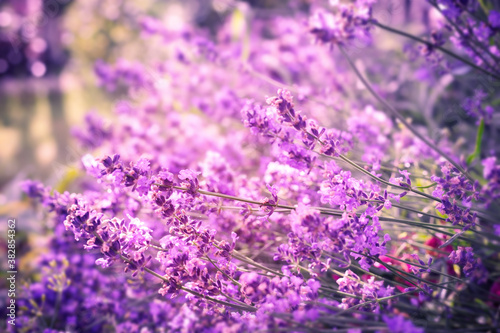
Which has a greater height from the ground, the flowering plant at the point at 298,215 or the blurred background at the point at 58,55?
the blurred background at the point at 58,55

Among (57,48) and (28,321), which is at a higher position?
(57,48)

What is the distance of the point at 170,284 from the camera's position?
0.73 m

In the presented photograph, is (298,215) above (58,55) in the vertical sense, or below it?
below

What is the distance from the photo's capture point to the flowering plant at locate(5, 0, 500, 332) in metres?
0.74

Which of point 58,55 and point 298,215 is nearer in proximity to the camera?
point 298,215

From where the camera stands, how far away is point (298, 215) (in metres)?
0.67

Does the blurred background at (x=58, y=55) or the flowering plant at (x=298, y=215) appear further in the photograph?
the blurred background at (x=58, y=55)

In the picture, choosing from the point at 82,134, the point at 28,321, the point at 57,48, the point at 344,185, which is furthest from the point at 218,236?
the point at 57,48

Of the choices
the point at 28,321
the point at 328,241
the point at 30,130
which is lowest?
the point at 28,321

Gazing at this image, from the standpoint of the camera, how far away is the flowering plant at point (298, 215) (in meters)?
0.74

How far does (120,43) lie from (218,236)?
18.0ft

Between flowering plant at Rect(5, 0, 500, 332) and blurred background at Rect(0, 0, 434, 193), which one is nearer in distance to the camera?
flowering plant at Rect(5, 0, 500, 332)

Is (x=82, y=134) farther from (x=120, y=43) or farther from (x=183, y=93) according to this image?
(x=120, y=43)

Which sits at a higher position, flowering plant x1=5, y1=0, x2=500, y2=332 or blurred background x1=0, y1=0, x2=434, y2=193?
blurred background x1=0, y1=0, x2=434, y2=193
